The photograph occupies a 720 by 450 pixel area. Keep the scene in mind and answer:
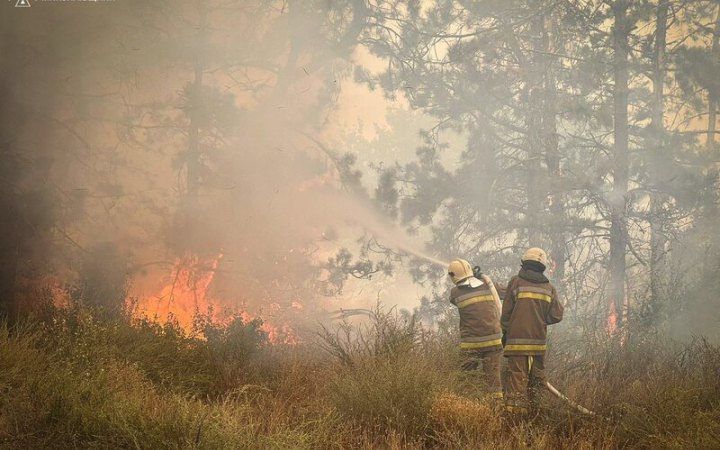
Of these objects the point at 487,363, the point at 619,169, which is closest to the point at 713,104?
the point at 619,169

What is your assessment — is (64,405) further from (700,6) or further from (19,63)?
(700,6)

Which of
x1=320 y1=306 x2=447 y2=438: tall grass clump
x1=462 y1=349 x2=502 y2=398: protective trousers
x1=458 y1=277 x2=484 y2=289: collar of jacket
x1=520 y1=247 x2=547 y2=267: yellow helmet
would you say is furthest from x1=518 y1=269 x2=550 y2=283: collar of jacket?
x1=320 y1=306 x2=447 y2=438: tall grass clump

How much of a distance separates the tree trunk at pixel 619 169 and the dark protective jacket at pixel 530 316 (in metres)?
7.43

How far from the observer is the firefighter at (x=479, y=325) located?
8.80 meters

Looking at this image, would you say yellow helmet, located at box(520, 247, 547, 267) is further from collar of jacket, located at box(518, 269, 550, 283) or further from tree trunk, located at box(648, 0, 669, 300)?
tree trunk, located at box(648, 0, 669, 300)

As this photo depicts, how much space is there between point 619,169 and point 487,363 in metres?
7.88

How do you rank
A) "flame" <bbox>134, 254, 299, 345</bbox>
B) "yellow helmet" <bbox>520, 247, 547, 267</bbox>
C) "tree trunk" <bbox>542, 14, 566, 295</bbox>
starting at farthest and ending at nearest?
"tree trunk" <bbox>542, 14, 566, 295</bbox> < "flame" <bbox>134, 254, 299, 345</bbox> < "yellow helmet" <bbox>520, 247, 547, 267</bbox>

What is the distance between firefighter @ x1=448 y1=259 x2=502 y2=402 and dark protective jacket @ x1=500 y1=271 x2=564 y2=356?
2.02 feet

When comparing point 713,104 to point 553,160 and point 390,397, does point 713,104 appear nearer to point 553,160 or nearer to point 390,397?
point 553,160

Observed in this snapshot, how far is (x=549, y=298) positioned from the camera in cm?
815

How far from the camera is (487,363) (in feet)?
29.1

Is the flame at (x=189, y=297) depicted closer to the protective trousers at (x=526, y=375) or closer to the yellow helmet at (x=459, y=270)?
the yellow helmet at (x=459, y=270)

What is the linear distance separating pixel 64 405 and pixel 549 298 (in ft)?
15.9

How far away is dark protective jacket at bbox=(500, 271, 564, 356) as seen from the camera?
806 cm
